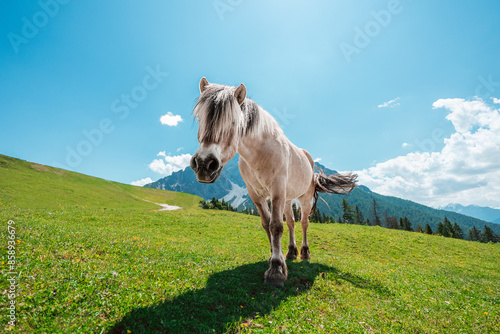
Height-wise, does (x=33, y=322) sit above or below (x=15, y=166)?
below

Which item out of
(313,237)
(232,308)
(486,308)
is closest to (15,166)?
(313,237)

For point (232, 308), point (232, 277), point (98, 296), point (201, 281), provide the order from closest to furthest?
1. point (98, 296)
2. point (232, 308)
3. point (201, 281)
4. point (232, 277)

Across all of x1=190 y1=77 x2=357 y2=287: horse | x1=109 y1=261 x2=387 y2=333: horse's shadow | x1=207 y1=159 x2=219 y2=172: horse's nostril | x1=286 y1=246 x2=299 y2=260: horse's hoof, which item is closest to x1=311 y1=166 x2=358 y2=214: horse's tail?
x1=190 y1=77 x2=357 y2=287: horse

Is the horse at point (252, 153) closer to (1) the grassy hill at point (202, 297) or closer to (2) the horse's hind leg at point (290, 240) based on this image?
(2) the horse's hind leg at point (290, 240)

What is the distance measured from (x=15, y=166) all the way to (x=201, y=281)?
62718 mm

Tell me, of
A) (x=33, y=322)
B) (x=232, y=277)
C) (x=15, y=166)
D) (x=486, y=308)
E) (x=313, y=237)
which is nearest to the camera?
(x=33, y=322)

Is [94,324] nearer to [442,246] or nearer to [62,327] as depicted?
[62,327]

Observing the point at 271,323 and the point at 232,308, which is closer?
the point at 271,323

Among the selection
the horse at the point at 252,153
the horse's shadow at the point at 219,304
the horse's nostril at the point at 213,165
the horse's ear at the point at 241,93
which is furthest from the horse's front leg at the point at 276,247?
the horse's ear at the point at 241,93

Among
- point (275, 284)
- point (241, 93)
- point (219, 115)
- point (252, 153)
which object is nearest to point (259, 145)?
point (252, 153)

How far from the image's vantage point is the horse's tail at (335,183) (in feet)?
29.8

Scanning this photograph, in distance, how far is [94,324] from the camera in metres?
2.77

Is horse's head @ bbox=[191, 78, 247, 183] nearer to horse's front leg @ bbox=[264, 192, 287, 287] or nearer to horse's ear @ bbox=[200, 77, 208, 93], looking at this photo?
horse's ear @ bbox=[200, 77, 208, 93]

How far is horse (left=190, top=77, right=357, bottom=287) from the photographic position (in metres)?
3.62
